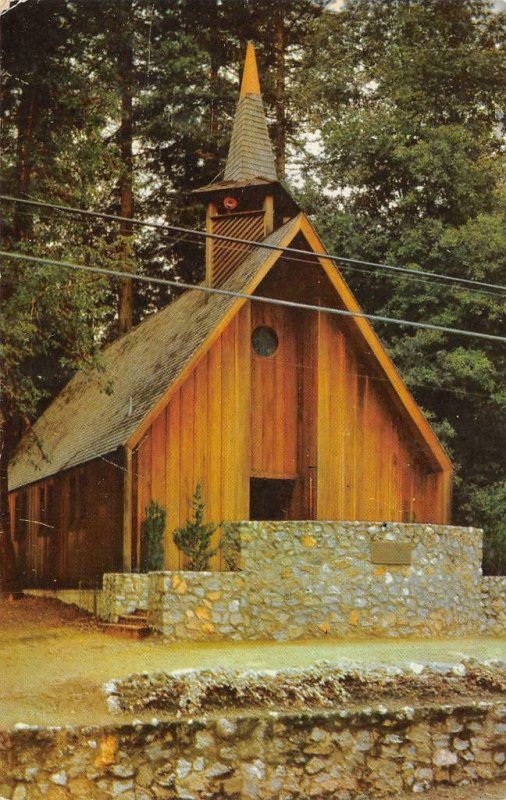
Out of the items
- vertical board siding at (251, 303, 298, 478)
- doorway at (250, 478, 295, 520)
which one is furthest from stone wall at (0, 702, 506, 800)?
doorway at (250, 478, 295, 520)

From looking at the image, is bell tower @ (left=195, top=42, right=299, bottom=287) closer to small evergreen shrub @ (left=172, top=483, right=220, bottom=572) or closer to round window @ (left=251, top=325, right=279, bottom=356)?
round window @ (left=251, top=325, right=279, bottom=356)

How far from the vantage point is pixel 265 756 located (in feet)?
33.9

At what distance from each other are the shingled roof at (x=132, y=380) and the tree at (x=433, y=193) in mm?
6022

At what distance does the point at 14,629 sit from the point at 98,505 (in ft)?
10.8

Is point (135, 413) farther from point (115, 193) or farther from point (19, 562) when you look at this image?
point (115, 193)

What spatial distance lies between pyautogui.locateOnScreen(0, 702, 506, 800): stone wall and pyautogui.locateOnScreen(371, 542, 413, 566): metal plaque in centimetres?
583

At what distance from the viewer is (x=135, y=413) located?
18.8 metres

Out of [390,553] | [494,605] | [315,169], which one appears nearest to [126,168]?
[315,169]

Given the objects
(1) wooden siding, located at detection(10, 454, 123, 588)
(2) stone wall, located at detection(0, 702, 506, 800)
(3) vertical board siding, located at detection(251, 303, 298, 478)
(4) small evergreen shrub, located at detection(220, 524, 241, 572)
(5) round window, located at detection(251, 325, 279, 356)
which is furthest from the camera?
(5) round window, located at detection(251, 325, 279, 356)

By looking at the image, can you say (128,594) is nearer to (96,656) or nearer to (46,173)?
(96,656)

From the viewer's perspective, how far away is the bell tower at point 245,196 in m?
21.1

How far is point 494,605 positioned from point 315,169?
1631 centimetres

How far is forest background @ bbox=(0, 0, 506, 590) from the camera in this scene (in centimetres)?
1831

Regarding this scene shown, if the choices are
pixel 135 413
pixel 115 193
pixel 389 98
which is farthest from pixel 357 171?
pixel 135 413
